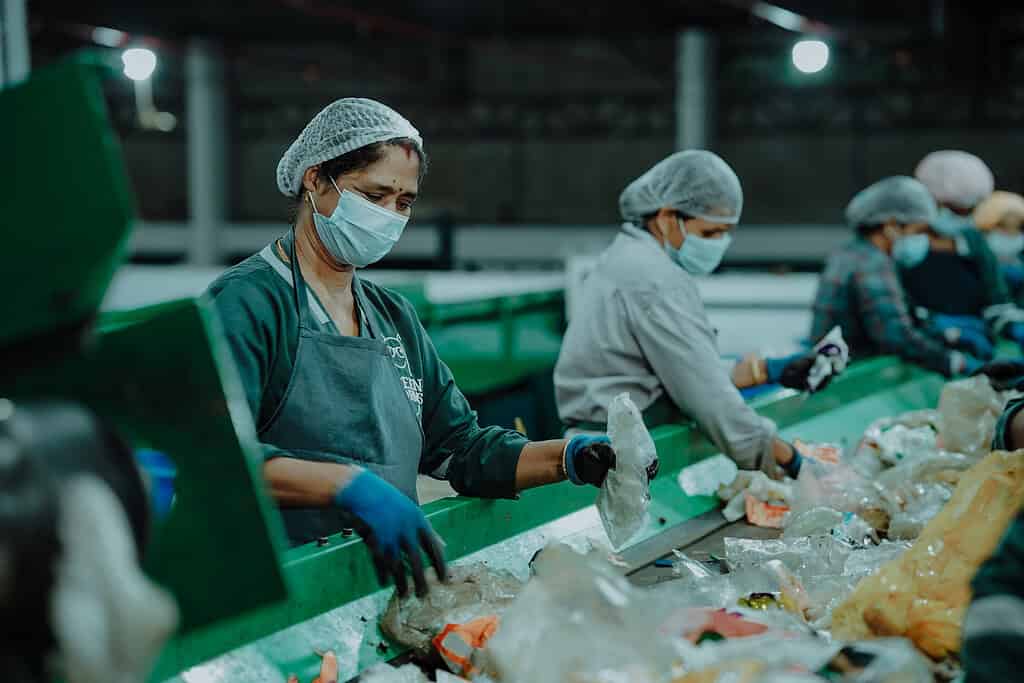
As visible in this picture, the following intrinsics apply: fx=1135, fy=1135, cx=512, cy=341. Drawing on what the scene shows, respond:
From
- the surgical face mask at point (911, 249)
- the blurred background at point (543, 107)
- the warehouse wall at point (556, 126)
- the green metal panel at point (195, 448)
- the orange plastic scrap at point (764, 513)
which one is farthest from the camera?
the warehouse wall at point (556, 126)

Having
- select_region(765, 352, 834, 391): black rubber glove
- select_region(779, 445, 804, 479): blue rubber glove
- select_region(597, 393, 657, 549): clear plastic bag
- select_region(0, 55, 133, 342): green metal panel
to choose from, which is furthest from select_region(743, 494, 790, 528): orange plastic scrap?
select_region(0, 55, 133, 342): green metal panel

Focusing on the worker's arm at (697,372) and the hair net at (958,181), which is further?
the hair net at (958,181)

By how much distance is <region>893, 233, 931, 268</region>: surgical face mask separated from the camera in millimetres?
4984

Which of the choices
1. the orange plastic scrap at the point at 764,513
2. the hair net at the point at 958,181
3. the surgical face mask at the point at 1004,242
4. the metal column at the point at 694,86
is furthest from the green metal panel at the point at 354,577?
the metal column at the point at 694,86

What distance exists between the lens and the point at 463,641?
1719 mm

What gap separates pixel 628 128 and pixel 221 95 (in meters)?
5.51

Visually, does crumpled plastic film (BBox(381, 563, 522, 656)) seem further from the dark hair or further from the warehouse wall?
the warehouse wall

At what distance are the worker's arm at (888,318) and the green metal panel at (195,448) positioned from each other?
373 centimetres

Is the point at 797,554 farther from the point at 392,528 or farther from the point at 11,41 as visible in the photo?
the point at 11,41

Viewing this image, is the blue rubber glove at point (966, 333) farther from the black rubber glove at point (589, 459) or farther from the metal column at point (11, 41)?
the metal column at point (11, 41)

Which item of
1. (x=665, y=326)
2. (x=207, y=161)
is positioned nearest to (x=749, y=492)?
(x=665, y=326)

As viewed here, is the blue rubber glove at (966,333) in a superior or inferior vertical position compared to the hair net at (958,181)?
inferior

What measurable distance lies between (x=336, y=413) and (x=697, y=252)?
54.8 inches

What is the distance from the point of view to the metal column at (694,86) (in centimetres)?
1315
